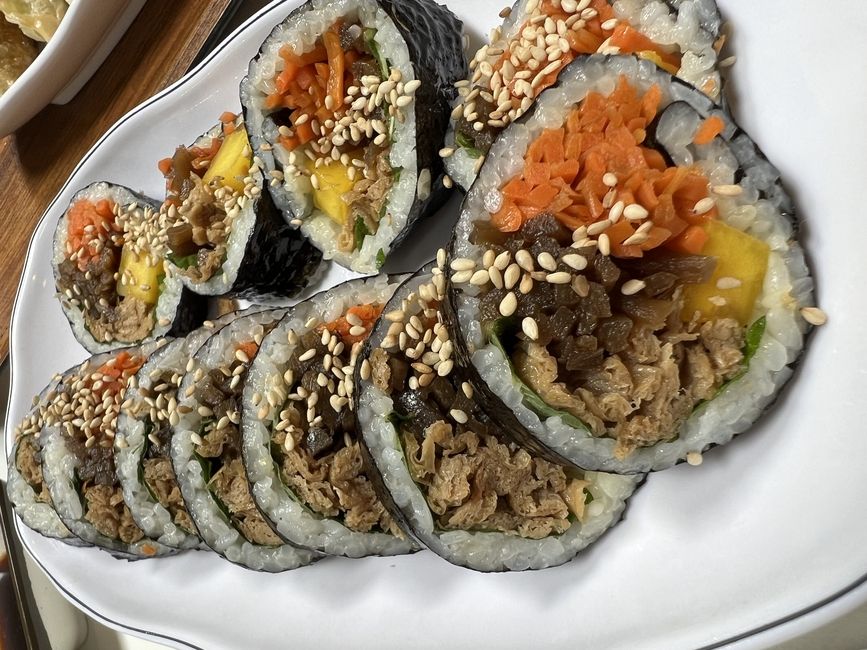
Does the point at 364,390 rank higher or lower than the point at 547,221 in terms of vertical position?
lower

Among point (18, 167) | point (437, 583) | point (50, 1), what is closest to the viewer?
point (437, 583)

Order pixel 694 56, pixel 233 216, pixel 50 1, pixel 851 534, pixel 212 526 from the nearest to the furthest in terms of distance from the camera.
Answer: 1. pixel 851 534
2. pixel 694 56
3. pixel 212 526
4. pixel 233 216
5. pixel 50 1

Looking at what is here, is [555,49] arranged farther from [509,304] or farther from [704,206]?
[509,304]

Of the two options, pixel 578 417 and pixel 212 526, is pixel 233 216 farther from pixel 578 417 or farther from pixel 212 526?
pixel 578 417

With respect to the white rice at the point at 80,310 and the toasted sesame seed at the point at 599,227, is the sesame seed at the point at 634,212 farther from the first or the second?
the white rice at the point at 80,310

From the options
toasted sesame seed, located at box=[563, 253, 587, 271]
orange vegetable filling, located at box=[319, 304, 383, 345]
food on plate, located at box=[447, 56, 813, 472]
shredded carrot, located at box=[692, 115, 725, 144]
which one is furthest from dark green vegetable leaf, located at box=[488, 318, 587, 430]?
orange vegetable filling, located at box=[319, 304, 383, 345]

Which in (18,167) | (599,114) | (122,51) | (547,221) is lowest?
(547,221)

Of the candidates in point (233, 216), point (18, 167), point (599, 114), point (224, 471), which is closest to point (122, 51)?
point (18, 167)

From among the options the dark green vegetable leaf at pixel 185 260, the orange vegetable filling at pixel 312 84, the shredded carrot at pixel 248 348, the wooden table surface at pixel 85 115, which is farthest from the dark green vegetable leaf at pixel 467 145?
the wooden table surface at pixel 85 115
